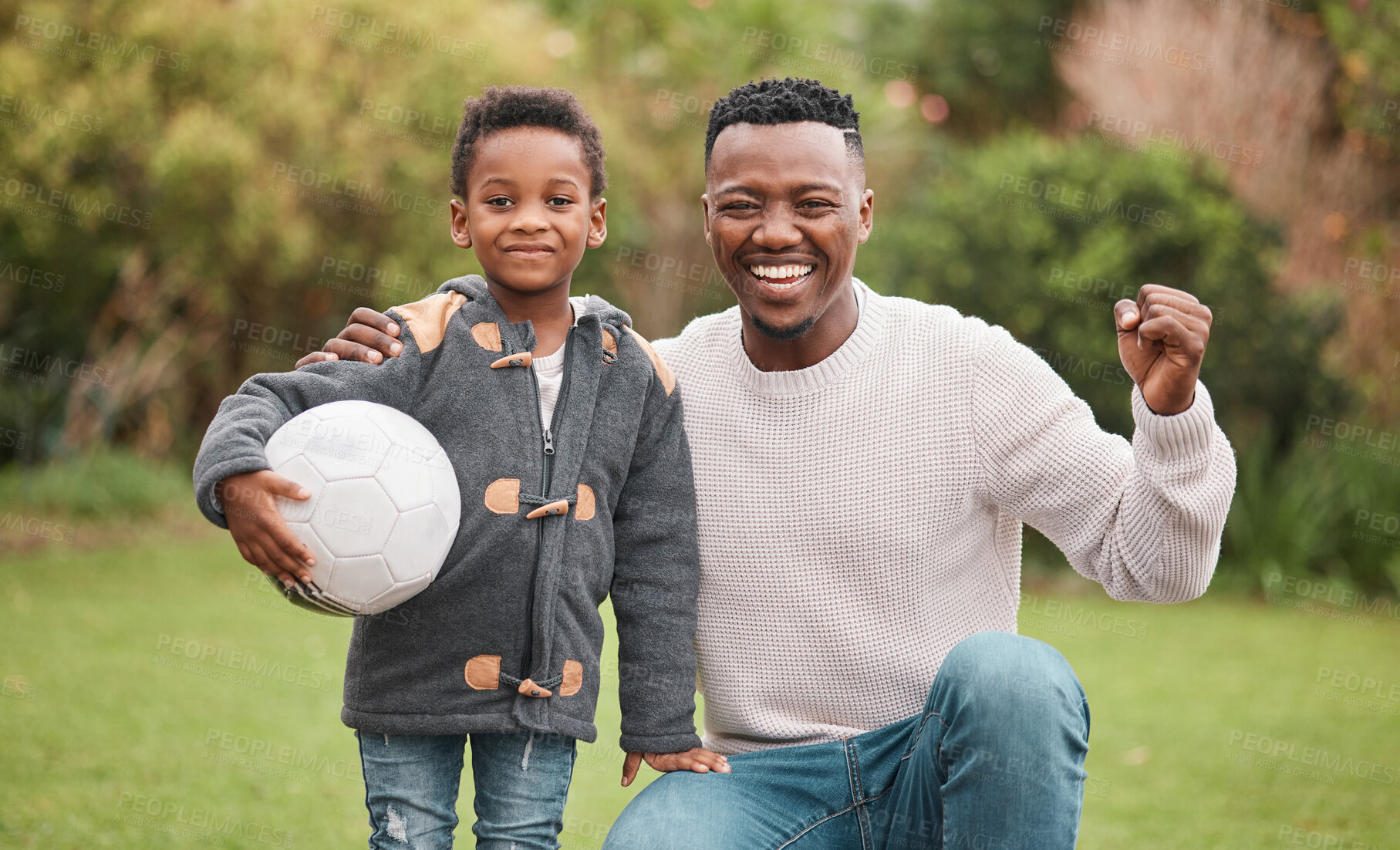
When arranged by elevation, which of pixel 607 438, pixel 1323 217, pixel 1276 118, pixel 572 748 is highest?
pixel 1276 118

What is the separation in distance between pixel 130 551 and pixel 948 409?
7129 mm

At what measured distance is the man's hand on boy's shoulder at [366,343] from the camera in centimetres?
249

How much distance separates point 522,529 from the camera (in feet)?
→ 8.24

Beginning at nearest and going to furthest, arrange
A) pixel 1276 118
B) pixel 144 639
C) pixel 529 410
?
pixel 529 410, pixel 144 639, pixel 1276 118

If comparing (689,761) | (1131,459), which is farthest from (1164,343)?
(689,761)

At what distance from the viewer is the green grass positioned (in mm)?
4168

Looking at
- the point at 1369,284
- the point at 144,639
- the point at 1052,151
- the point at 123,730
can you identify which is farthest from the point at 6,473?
the point at 1369,284

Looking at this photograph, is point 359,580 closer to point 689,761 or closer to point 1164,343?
point 689,761

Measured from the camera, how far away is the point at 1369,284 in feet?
33.9

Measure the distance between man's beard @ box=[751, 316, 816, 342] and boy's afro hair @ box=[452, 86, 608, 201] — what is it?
0.48 m

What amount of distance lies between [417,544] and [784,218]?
3.53 feet

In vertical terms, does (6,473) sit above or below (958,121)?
below

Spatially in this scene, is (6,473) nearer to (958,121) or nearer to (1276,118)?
(1276,118)

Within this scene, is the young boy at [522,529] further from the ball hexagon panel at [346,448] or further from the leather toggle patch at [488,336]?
the ball hexagon panel at [346,448]
